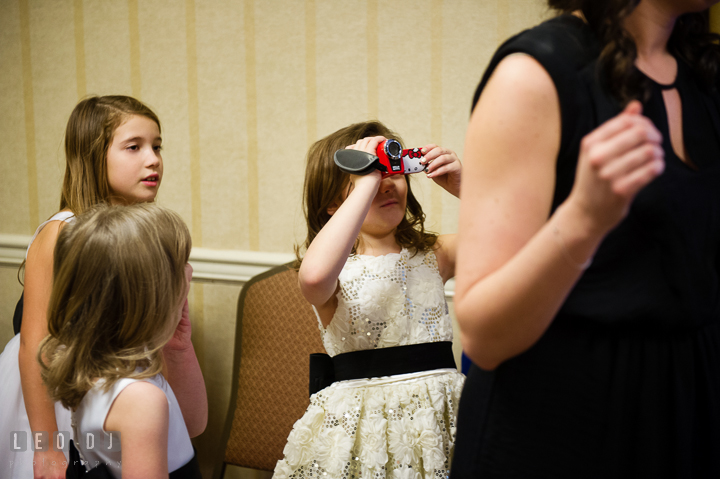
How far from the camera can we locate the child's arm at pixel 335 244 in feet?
3.90

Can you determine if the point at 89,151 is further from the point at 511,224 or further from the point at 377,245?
the point at 511,224

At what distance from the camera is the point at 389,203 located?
1.40 metres

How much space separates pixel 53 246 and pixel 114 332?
21.9 inches

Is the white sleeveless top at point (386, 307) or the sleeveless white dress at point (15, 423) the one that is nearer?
the white sleeveless top at point (386, 307)

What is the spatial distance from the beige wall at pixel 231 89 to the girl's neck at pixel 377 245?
0.60m

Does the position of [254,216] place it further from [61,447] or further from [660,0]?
[660,0]

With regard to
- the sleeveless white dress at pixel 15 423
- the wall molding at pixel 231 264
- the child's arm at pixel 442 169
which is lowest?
the sleeveless white dress at pixel 15 423

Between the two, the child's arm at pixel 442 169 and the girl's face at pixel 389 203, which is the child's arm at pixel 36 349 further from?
the child's arm at pixel 442 169

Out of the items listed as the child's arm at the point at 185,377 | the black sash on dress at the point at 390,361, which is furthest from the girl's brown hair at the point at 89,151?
the black sash on dress at the point at 390,361

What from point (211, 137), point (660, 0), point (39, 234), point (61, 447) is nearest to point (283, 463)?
point (61, 447)

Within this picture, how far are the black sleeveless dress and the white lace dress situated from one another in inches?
24.5

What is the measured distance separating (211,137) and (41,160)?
37.1 inches

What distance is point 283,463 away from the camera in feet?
4.10

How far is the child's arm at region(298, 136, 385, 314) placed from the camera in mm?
1189
